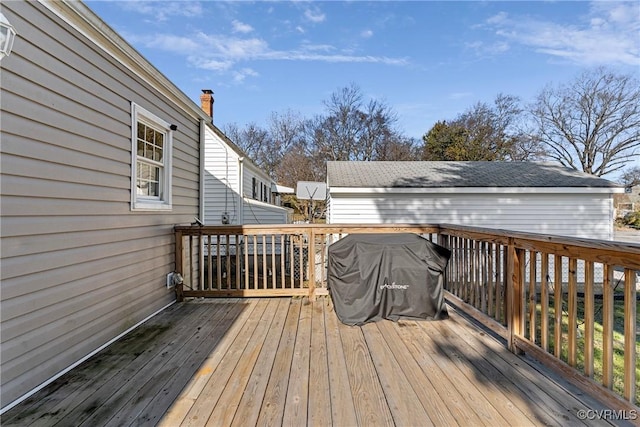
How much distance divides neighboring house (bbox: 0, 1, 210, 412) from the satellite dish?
745 centimetres

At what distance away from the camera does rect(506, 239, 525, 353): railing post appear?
2484 mm

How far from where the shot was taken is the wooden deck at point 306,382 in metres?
1.68

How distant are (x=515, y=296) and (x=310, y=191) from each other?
29.2 feet

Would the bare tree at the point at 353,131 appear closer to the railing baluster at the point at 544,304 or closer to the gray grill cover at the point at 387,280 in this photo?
the gray grill cover at the point at 387,280

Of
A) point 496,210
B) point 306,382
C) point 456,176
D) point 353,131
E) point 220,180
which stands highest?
point 353,131


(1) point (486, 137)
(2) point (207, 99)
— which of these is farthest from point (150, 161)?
(1) point (486, 137)

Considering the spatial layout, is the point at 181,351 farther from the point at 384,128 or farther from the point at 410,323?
the point at 384,128

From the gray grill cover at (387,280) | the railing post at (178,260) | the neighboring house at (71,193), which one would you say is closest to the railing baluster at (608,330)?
the gray grill cover at (387,280)

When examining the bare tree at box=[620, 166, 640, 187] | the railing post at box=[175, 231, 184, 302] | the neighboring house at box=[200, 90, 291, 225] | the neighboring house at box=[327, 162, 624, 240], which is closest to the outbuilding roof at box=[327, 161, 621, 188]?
the neighboring house at box=[327, 162, 624, 240]

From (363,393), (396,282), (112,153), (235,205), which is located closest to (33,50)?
(112,153)

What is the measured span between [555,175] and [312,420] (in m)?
9.30

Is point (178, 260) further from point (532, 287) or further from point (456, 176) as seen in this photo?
point (456, 176)

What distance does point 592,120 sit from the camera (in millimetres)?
20266

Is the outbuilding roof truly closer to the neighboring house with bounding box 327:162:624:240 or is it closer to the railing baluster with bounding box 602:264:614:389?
the neighboring house with bounding box 327:162:624:240
